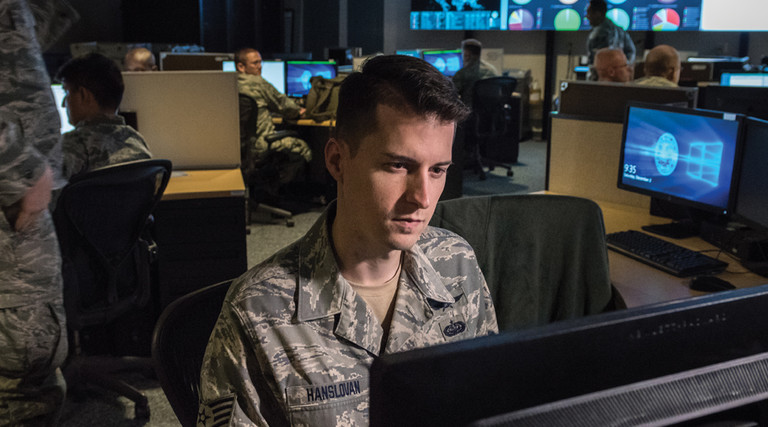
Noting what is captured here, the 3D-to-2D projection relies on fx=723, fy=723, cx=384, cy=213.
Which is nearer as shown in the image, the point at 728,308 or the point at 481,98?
the point at 728,308

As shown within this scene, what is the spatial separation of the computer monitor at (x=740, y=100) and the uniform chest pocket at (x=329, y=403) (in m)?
2.37

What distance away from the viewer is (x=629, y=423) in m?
0.46

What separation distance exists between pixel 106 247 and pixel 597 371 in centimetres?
211

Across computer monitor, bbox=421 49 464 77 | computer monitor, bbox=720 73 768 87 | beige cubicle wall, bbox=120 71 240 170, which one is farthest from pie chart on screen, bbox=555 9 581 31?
beige cubicle wall, bbox=120 71 240 170

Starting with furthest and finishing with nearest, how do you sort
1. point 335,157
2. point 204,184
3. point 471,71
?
1. point 471,71
2. point 204,184
3. point 335,157

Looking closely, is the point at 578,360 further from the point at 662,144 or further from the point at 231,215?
the point at 231,215

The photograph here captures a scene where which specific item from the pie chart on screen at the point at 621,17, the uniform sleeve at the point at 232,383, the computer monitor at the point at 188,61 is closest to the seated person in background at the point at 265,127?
the computer monitor at the point at 188,61

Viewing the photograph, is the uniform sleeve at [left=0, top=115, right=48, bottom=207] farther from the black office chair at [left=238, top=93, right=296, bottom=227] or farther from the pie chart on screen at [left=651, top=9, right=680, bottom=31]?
the pie chart on screen at [left=651, top=9, right=680, bottom=31]

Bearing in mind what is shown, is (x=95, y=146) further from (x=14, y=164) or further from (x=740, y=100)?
(x=740, y=100)

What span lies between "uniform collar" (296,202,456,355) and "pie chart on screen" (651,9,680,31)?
748 centimetres

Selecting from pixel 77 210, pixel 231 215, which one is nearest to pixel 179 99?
pixel 231 215

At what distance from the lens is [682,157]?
234 centimetres

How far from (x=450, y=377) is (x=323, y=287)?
1.75 feet

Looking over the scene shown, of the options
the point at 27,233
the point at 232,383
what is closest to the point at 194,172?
the point at 27,233
